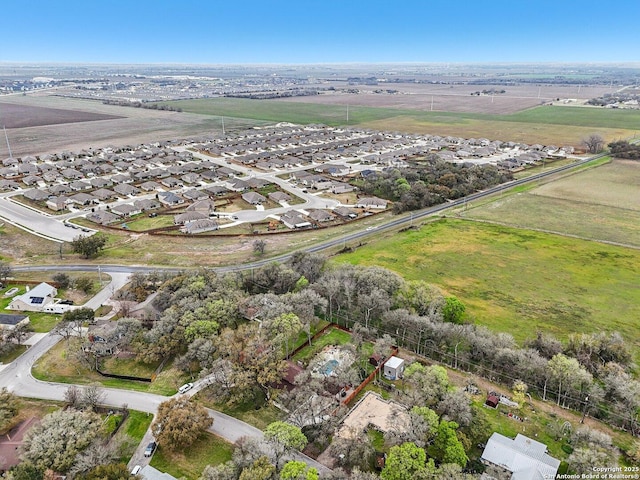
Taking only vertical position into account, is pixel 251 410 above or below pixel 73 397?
below

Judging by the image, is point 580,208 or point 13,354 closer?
point 13,354

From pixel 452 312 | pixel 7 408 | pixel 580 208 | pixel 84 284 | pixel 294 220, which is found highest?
pixel 580 208

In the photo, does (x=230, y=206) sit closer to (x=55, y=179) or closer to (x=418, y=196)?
(x=418, y=196)

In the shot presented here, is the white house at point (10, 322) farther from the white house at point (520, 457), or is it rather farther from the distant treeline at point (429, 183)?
the distant treeline at point (429, 183)

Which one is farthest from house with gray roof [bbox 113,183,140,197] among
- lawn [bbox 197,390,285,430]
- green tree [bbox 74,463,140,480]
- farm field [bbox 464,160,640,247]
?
green tree [bbox 74,463,140,480]

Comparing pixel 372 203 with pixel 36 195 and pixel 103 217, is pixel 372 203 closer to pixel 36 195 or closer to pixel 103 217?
pixel 103 217

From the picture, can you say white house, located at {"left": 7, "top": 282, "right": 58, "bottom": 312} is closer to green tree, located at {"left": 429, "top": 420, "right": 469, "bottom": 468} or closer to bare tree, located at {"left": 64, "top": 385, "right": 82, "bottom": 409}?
bare tree, located at {"left": 64, "top": 385, "right": 82, "bottom": 409}

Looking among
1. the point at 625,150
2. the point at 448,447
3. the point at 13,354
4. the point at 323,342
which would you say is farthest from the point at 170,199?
the point at 625,150
